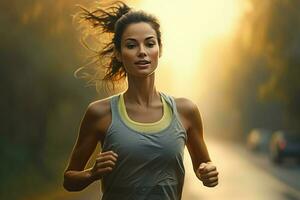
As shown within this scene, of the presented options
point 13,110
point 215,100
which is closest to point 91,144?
point 13,110

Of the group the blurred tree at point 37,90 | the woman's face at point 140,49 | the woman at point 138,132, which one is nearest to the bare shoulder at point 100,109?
the woman at point 138,132

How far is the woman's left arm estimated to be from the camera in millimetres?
2016

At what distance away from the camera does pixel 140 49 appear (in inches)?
80.0

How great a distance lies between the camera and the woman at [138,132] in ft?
6.39

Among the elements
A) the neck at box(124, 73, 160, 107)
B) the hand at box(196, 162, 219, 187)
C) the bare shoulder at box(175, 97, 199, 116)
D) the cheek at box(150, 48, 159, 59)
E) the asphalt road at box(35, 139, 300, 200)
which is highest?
the cheek at box(150, 48, 159, 59)

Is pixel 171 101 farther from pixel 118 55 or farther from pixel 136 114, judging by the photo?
pixel 118 55

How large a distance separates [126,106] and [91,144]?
0.51ft

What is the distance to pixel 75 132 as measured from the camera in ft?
27.4

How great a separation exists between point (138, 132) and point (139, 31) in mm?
308

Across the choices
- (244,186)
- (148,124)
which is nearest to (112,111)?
(148,124)

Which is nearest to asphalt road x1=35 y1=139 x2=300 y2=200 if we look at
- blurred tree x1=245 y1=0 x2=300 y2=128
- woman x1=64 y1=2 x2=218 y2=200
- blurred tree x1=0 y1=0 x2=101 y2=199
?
blurred tree x1=0 y1=0 x2=101 y2=199

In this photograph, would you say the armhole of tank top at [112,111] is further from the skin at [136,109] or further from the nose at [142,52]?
the nose at [142,52]

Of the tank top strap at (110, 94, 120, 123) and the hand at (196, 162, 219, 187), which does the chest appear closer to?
the tank top strap at (110, 94, 120, 123)

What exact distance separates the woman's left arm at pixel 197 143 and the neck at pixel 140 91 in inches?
3.6
